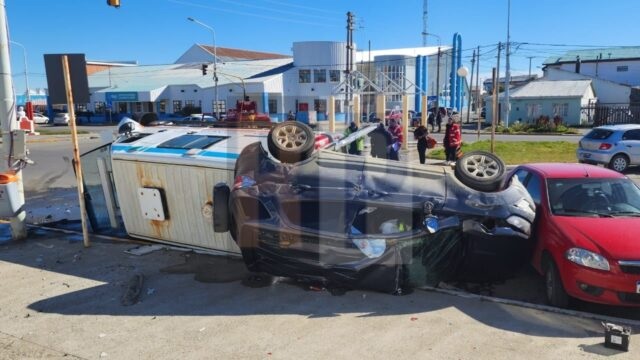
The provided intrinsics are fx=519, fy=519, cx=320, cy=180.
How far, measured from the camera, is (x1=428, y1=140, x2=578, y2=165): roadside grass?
58.7 ft

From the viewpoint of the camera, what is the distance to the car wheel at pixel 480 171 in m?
5.04

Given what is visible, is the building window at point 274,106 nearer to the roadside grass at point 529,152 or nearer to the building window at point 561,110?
the building window at point 561,110

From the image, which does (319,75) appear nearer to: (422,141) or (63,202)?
(422,141)

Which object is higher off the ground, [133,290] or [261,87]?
[261,87]

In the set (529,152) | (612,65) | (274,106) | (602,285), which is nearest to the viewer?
(602,285)

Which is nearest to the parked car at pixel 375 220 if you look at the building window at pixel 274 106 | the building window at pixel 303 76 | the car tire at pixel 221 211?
the car tire at pixel 221 211

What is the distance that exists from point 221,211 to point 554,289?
11.1 ft

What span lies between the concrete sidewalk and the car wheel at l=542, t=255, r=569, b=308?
0.25 metres

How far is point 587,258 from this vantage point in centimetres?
468

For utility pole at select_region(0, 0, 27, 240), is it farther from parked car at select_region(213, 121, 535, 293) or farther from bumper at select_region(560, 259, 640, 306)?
bumper at select_region(560, 259, 640, 306)

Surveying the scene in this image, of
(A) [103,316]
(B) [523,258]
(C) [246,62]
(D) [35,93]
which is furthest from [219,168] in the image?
(D) [35,93]

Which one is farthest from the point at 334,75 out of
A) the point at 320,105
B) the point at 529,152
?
the point at 529,152

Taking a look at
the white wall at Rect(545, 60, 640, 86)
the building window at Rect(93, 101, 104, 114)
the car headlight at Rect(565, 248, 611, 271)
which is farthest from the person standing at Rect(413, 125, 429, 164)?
the building window at Rect(93, 101, 104, 114)

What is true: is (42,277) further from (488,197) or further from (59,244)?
(488,197)
